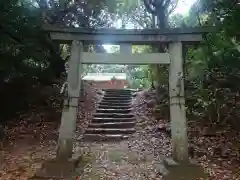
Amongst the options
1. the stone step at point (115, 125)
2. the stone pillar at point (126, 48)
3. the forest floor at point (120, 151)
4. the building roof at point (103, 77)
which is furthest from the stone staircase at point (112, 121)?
the building roof at point (103, 77)

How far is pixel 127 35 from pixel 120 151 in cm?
346

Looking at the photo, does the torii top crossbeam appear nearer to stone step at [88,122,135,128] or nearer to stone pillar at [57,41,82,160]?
stone pillar at [57,41,82,160]

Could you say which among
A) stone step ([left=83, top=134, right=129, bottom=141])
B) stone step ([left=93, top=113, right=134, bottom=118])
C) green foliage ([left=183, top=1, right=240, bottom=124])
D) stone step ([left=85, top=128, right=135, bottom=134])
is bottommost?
stone step ([left=83, top=134, right=129, bottom=141])

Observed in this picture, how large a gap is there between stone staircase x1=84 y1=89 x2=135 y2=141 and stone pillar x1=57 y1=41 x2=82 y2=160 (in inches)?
133

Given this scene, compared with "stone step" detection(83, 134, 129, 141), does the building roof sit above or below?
above

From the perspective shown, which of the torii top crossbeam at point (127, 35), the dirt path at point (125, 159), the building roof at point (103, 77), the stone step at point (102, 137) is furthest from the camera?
the building roof at point (103, 77)

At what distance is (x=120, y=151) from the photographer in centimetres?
860

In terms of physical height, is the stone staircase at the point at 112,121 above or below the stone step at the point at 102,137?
above

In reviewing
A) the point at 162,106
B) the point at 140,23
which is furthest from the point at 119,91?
the point at 162,106

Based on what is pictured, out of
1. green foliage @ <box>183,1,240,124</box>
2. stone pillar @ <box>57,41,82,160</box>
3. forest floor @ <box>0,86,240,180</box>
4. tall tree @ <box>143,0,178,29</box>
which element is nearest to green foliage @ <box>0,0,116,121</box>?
forest floor @ <box>0,86,240,180</box>

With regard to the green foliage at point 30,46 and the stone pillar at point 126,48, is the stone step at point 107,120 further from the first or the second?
the stone pillar at point 126,48

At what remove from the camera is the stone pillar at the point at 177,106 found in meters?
6.46

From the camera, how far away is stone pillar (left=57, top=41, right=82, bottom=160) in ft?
21.6

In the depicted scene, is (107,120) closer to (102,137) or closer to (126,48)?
(102,137)
